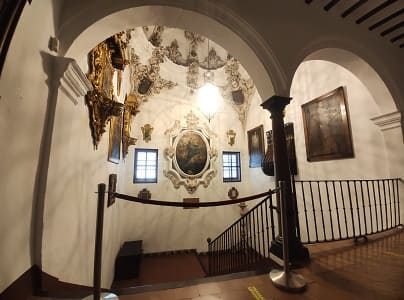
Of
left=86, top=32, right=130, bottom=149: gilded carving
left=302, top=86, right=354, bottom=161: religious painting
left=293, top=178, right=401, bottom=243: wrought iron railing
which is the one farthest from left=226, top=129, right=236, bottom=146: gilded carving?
left=86, top=32, right=130, bottom=149: gilded carving

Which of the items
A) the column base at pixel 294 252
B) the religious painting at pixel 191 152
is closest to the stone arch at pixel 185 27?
the column base at pixel 294 252

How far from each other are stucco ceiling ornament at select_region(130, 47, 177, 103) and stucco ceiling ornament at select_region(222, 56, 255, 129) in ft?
7.99

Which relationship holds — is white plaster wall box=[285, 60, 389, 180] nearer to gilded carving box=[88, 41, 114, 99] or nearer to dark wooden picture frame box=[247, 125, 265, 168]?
dark wooden picture frame box=[247, 125, 265, 168]

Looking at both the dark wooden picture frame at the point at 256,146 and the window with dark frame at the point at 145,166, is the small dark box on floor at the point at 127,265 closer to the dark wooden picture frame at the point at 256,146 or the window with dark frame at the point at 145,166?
the window with dark frame at the point at 145,166

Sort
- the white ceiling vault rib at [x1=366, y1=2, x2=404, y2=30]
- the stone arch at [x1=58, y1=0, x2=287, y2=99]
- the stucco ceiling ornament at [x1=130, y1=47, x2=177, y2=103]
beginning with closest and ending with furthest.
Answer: the stone arch at [x1=58, y1=0, x2=287, y2=99]
the white ceiling vault rib at [x1=366, y1=2, x2=404, y2=30]
the stucco ceiling ornament at [x1=130, y1=47, x2=177, y2=103]

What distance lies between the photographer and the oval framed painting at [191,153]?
6.76 meters

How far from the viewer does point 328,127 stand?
12.3 feet

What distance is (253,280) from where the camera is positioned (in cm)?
168

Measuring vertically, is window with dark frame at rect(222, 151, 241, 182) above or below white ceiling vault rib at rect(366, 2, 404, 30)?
below

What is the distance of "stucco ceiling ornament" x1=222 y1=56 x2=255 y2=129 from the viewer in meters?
6.83

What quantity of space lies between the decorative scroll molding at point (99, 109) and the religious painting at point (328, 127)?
13.1ft

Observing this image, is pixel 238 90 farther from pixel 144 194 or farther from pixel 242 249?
pixel 242 249

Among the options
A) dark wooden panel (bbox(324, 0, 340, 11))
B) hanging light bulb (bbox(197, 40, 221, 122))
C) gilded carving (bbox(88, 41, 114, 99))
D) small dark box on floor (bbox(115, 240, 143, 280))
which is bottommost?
small dark box on floor (bbox(115, 240, 143, 280))

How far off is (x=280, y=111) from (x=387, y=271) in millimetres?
1999
